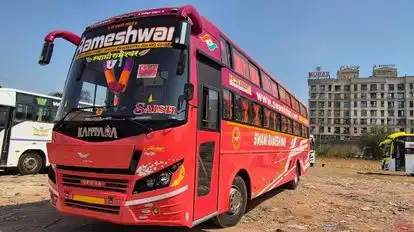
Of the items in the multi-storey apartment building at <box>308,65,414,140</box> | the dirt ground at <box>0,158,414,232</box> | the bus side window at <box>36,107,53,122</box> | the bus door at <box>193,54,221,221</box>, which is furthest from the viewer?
the multi-storey apartment building at <box>308,65,414,140</box>

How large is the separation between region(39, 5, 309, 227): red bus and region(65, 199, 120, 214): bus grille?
0.05ft

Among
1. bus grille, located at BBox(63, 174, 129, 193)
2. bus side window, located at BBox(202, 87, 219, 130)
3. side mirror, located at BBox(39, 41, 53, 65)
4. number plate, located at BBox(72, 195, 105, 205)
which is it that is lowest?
number plate, located at BBox(72, 195, 105, 205)

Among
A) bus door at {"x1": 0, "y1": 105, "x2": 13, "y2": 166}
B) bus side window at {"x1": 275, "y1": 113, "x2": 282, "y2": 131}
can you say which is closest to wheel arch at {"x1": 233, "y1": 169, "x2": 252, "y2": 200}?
bus side window at {"x1": 275, "y1": 113, "x2": 282, "y2": 131}

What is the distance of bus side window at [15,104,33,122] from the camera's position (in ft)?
54.6

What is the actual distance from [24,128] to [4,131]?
0.84 m

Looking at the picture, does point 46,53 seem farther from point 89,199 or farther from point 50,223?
point 50,223

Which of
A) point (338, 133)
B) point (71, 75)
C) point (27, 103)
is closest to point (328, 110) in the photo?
point (338, 133)

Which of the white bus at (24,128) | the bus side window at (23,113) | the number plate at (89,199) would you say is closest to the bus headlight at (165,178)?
the number plate at (89,199)

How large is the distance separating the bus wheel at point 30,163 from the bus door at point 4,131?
0.78 meters

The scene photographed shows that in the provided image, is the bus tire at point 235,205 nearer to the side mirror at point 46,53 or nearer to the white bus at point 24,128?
the side mirror at point 46,53

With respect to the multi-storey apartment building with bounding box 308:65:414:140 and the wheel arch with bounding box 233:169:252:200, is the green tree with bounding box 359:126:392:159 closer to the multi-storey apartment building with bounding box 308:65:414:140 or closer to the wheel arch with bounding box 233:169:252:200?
the multi-storey apartment building with bounding box 308:65:414:140

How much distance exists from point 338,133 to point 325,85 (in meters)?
14.9

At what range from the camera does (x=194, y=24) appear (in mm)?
6625

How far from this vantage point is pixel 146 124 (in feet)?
19.1
